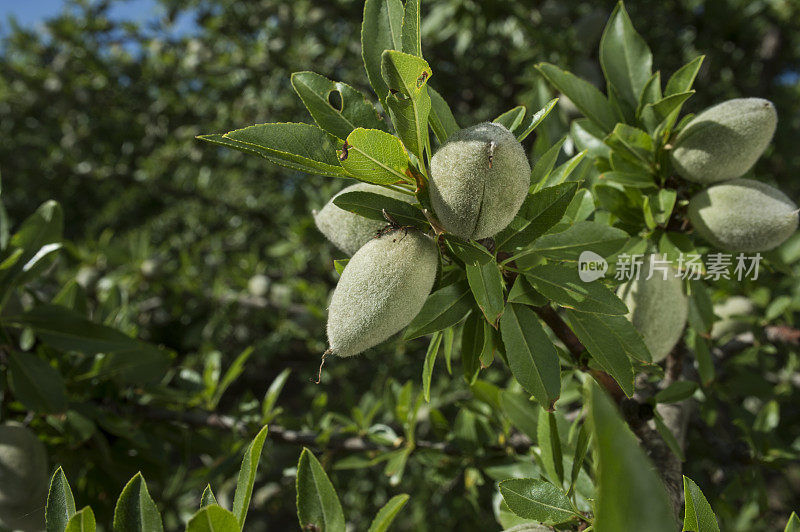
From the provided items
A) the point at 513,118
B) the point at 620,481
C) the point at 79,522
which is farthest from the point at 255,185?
the point at 620,481

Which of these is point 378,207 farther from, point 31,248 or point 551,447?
point 31,248

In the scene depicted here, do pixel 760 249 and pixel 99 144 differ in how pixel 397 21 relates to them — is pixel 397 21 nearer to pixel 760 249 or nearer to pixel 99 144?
pixel 760 249

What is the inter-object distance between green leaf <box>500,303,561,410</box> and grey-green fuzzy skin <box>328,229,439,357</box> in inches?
6.1

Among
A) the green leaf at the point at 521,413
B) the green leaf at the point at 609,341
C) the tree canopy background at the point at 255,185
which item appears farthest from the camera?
the tree canopy background at the point at 255,185

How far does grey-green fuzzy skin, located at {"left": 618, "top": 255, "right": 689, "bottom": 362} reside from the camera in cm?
104

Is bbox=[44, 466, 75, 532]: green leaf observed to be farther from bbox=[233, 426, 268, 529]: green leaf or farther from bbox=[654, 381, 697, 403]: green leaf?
bbox=[654, 381, 697, 403]: green leaf

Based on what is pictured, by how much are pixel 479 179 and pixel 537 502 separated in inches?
18.6

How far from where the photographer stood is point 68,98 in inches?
144

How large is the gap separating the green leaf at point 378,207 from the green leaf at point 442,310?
4.4 inches

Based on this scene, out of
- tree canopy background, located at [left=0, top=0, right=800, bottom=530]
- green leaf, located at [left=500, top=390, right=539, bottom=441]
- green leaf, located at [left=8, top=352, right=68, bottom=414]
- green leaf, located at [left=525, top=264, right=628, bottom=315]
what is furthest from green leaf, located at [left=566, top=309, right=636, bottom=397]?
green leaf, located at [left=8, top=352, right=68, bottom=414]

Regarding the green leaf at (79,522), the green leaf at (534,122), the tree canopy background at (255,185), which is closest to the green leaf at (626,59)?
the tree canopy background at (255,185)

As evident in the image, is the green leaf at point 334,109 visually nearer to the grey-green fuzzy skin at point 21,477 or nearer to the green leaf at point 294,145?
the green leaf at point 294,145

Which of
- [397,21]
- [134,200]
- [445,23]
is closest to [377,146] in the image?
[397,21]

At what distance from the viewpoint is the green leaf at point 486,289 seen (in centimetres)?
74
